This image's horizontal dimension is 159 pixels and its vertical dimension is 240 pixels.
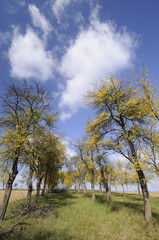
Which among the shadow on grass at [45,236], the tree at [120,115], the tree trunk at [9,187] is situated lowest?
the shadow on grass at [45,236]

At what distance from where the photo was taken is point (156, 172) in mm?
6625

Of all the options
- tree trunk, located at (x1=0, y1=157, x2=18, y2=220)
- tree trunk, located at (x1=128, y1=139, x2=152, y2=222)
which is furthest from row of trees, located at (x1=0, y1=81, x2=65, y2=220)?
tree trunk, located at (x1=128, y1=139, x2=152, y2=222)

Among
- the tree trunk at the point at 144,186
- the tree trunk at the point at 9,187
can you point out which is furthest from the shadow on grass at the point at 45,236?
the tree trunk at the point at 144,186

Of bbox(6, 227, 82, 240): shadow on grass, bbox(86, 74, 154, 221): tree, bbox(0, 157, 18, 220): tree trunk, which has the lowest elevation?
bbox(6, 227, 82, 240): shadow on grass

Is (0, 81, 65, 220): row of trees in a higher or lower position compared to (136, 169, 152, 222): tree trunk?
higher

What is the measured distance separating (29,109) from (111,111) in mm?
7139

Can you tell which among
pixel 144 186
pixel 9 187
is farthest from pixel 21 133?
pixel 144 186

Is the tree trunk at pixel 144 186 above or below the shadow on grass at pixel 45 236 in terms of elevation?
above

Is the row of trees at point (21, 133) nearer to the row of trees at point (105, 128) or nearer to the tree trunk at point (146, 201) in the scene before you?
the row of trees at point (105, 128)

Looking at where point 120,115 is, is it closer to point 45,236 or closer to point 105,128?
point 105,128

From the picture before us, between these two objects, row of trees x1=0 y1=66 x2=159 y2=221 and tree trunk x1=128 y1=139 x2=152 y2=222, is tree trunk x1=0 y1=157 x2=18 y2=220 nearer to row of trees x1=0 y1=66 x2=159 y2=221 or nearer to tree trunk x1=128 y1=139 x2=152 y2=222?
row of trees x1=0 y1=66 x2=159 y2=221

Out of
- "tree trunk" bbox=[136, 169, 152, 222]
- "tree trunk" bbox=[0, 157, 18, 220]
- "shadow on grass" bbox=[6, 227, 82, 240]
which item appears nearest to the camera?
"shadow on grass" bbox=[6, 227, 82, 240]

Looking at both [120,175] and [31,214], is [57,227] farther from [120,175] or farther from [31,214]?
[120,175]

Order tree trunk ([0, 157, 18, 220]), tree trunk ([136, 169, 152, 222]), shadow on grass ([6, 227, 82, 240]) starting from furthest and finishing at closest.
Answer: tree trunk ([0, 157, 18, 220])
tree trunk ([136, 169, 152, 222])
shadow on grass ([6, 227, 82, 240])
